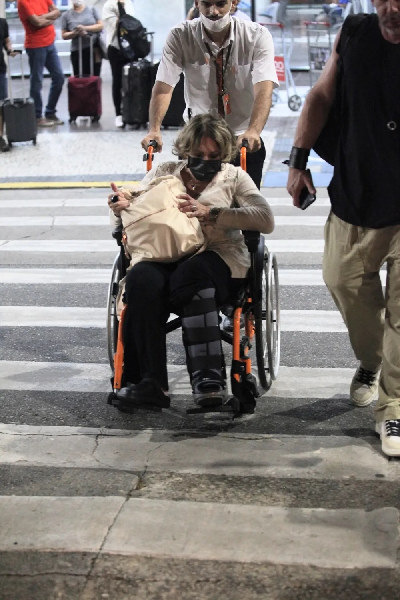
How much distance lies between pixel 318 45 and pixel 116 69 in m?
3.06

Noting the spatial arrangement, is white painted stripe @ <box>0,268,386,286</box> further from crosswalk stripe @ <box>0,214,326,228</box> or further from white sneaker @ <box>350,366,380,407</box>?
white sneaker @ <box>350,366,380,407</box>

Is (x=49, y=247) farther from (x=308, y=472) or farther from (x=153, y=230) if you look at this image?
(x=308, y=472)

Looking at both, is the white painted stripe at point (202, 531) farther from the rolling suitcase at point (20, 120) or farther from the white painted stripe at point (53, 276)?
the rolling suitcase at point (20, 120)

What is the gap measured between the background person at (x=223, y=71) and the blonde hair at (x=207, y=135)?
2.39 ft

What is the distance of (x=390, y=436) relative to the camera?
176 inches

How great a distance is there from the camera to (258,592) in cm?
329

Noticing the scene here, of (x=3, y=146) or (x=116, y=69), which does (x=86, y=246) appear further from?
(x=116, y=69)

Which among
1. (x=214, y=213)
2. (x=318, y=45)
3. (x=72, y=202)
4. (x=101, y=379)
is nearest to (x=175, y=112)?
(x=318, y=45)

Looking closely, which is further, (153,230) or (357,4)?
(357,4)

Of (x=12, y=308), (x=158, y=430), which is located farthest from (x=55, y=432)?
(x=12, y=308)

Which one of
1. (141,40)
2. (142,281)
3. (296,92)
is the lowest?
(296,92)

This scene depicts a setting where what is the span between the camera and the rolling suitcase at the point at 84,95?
1467cm

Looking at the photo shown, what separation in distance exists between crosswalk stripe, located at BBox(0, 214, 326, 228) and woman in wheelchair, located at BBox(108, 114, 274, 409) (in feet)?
15.2

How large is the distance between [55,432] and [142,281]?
802mm
